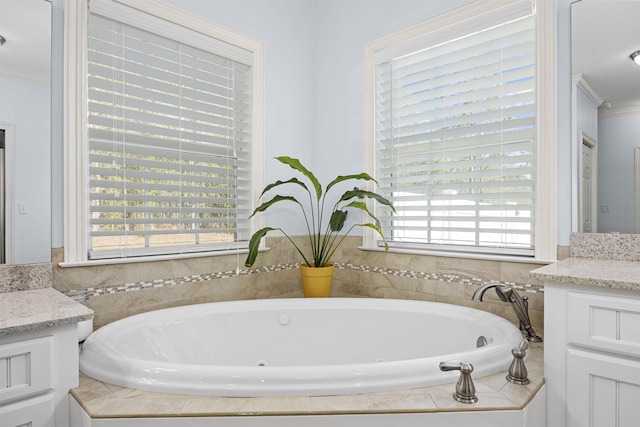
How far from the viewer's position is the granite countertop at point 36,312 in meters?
1.09

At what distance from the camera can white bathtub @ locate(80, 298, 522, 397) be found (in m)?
1.13

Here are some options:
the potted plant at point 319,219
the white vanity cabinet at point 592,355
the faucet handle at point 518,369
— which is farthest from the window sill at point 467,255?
the faucet handle at point 518,369

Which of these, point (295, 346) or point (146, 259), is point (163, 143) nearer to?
point (146, 259)

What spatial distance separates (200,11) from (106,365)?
1.89 metres

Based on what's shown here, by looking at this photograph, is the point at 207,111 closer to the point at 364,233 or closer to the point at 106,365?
the point at 364,233

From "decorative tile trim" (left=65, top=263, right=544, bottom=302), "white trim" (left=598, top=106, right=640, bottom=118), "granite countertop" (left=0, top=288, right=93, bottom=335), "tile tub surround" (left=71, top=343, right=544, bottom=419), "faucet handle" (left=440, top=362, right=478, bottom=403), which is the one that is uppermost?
"white trim" (left=598, top=106, right=640, bottom=118)

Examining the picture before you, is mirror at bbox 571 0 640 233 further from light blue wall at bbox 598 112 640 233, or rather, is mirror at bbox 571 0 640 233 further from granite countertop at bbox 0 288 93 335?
granite countertop at bbox 0 288 93 335

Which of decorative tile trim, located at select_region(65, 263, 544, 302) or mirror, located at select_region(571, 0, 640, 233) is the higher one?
mirror, located at select_region(571, 0, 640, 233)

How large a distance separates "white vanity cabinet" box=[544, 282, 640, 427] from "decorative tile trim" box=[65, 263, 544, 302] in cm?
57

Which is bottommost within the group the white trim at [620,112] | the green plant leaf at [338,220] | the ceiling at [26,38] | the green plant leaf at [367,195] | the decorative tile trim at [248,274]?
the decorative tile trim at [248,274]

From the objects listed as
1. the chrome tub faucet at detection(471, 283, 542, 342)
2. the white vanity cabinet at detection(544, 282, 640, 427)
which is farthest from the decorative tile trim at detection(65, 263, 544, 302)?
the white vanity cabinet at detection(544, 282, 640, 427)

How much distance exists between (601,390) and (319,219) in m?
1.83

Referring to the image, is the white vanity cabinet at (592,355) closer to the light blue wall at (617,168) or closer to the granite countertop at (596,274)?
the granite countertop at (596,274)

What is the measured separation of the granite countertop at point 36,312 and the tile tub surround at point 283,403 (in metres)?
0.23
